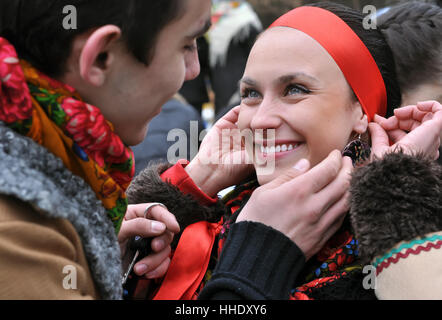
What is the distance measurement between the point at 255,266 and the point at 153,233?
469 mm

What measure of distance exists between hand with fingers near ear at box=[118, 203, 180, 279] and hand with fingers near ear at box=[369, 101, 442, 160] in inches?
29.6

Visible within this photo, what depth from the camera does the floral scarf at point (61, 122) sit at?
3.58ft

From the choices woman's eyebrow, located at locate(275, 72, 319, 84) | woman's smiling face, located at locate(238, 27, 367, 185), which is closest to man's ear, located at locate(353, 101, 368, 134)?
woman's smiling face, located at locate(238, 27, 367, 185)

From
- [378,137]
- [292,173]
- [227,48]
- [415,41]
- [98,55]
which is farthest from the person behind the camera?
[227,48]

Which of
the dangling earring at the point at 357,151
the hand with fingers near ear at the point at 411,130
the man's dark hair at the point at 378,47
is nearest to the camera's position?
the hand with fingers near ear at the point at 411,130

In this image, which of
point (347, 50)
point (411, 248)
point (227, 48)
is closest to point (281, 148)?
point (347, 50)

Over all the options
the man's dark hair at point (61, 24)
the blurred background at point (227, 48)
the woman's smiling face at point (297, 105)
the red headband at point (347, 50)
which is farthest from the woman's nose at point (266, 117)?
the blurred background at point (227, 48)

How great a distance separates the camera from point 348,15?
203 centimetres

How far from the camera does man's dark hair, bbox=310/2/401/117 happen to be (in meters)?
2.00

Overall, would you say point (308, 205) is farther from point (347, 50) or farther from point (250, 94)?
point (347, 50)

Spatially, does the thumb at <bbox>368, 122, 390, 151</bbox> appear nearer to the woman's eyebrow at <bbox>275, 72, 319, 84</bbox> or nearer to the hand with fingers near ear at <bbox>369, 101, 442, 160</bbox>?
the hand with fingers near ear at <bbox>369, 101, 442, 160</bbox>

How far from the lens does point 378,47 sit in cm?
203

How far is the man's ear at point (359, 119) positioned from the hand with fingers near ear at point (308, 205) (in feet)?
0.97

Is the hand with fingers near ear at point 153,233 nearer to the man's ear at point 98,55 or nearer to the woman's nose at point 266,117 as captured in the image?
the woman's nose at point 266,117
